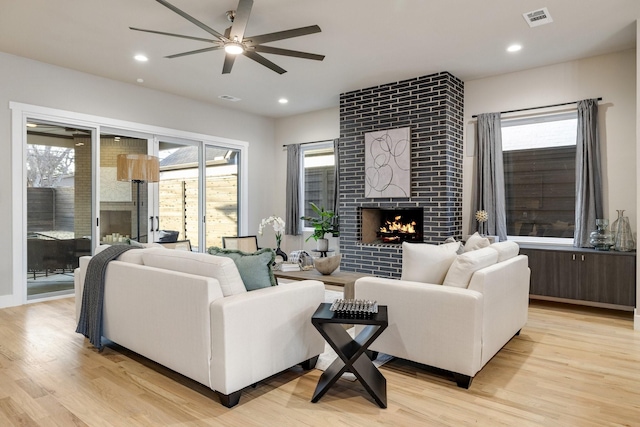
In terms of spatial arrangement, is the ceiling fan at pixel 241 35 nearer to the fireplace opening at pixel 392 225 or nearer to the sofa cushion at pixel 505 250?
the sofa cushion at pixel 505 250

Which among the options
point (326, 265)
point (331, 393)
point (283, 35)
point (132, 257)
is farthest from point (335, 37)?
point (331, 393)

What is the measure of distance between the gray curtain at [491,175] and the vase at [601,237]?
0.97m

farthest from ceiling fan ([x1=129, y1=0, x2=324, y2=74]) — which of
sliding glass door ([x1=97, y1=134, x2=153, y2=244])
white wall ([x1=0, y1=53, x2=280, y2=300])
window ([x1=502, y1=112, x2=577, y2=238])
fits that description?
window ([x1=502, y1=112, x2=577, y2=238])

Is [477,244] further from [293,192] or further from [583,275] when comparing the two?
[293,192]

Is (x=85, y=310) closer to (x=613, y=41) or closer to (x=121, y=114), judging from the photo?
(x=121, y=114)

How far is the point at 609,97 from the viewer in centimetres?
467

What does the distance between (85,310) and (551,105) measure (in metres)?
5.39

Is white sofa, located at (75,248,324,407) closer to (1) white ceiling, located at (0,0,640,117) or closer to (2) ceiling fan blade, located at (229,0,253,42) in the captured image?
(2) ceiling fan blade, located at (229,0,253,42)

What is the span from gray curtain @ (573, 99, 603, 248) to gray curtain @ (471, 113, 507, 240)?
851 millimetres

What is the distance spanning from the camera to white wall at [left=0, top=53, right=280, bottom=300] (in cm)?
463

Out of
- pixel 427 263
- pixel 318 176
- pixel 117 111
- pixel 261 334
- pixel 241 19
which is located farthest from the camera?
pixel 318 176

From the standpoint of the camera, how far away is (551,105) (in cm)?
503

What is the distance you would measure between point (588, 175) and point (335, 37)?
10.6 ft

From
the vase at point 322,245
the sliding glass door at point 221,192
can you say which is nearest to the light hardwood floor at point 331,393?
the vase at point 322,245
